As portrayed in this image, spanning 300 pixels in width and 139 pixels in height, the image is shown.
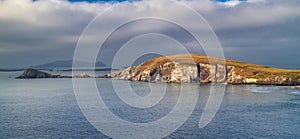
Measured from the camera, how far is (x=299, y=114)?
81.9m

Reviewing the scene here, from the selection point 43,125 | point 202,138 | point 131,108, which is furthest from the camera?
point 131,108

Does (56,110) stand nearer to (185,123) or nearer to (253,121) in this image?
(185,123)

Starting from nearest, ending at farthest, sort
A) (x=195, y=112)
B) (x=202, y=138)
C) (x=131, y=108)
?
(x=202, y=138) → (x=195, y=112) → (x=131, y=108)

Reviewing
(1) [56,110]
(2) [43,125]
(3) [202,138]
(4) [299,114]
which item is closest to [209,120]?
(3) [202,138]

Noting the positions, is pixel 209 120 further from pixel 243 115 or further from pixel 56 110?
pixel 56 110

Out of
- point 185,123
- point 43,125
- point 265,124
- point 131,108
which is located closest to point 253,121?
point 265,124

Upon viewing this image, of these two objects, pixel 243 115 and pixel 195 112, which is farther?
pixel 195 112

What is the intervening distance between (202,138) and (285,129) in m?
21.7

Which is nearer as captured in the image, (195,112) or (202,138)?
(202,138)

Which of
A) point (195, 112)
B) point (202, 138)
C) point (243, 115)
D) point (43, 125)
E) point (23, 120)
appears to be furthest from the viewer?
point (195, 112)

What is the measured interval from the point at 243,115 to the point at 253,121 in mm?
8066

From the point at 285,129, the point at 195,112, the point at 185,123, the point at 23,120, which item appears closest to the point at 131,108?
the point at 195,112

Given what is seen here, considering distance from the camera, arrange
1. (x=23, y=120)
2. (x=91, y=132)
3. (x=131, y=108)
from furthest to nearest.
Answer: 1. (x=131, y=108)
2. (x=23, y=120)
3. (x=91, y=132)

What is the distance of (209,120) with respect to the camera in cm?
7344
